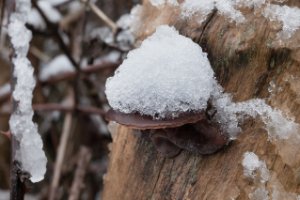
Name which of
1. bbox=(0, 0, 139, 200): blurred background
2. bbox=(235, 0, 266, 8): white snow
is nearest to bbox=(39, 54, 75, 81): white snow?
bbox=(0, 0, 139, 200): blurred background

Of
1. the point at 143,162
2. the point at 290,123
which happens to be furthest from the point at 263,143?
the point at 143,162

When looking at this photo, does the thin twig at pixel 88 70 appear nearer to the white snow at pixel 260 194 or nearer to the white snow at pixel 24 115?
the white snow at pixel 24 115

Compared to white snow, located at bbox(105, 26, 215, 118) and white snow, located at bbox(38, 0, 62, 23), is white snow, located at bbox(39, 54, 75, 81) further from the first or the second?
white snow, located at bbox(105, 26, 215, 118)

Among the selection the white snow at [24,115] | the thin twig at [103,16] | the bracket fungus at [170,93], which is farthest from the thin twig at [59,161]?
the bracket fungus at [170,93]

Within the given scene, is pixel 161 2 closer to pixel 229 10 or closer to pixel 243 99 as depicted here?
pixel 229 10

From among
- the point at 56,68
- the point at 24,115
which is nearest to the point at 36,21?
the point at 56,68

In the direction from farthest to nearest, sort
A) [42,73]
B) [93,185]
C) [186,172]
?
[93,185] < [42,73] < [186,172]

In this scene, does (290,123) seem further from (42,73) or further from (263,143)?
(42,73)

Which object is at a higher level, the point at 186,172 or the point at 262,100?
the point at 262,100

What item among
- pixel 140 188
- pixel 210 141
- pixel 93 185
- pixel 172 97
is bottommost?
pixel 93 185
